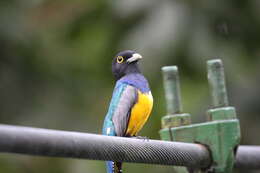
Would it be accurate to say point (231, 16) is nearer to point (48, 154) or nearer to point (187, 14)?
point (187, 14)

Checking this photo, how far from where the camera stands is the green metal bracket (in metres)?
3.91

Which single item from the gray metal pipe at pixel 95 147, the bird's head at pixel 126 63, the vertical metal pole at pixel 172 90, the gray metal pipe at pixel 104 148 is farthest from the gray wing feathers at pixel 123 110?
the gray metal pipe at pixel 95 147

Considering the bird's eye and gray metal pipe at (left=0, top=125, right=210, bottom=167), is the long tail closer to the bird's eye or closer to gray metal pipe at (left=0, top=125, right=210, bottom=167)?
gray metal pipe at (left=0, top=125, right=210, bottom=167)

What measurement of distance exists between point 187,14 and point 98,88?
218 cm

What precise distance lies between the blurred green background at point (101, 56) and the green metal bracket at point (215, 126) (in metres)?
2.86

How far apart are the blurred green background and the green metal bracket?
112 inches

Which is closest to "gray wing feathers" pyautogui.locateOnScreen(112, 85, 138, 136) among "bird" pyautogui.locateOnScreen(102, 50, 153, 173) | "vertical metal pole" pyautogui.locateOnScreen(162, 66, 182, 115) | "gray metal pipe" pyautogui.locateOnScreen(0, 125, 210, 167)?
"bird" pyautogui.locateOnScreen(102, 50, 153, 173)

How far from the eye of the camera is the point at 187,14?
7.48 meters

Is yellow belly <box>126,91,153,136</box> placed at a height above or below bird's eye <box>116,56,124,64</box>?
below

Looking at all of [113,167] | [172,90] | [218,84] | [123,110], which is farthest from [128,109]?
[218,84]

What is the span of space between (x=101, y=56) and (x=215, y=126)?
456 cm

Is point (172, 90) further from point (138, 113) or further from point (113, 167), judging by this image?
point (138, 113)

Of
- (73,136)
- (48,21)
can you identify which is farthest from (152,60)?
(73,136)

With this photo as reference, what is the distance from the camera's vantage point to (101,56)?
27.7 feet
